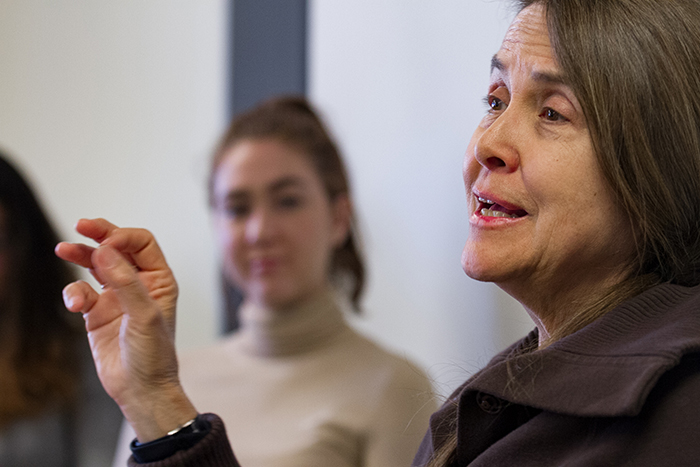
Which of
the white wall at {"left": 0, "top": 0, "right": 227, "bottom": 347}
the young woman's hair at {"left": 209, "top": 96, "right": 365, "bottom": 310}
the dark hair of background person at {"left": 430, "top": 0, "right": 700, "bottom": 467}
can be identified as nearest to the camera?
the dark hair of background person at {"left": 430, "top": 0, "right": 700, "bottom": 467}

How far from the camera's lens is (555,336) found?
84 cm

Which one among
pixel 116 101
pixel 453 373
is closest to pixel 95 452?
pixel 453 373

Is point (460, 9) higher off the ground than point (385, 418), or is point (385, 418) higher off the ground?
point (460, 9)

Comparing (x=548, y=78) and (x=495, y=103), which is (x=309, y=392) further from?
(x=548, y=78)

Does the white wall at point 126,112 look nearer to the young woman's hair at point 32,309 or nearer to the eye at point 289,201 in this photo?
the young woman's hair at point 32,309

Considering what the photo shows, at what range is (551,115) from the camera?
83cm

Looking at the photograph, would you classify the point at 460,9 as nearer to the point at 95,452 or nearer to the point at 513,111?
the point at 513,111

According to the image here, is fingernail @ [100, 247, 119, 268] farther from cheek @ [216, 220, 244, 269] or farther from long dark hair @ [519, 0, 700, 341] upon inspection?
cheek @ [216, 220, 244, 269]

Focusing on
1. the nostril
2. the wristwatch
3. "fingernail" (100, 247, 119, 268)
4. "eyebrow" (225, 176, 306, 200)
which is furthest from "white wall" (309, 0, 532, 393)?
"fingernail" (100, 247, 119, 268)

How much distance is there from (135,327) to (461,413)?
1.43ft

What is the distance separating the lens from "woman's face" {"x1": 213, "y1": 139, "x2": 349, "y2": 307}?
1730mm

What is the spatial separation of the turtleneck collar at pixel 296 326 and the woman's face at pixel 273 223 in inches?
1.1

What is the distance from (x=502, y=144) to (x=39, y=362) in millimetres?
1545

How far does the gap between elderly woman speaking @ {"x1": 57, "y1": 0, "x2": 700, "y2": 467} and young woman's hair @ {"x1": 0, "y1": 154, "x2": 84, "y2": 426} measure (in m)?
1.13
